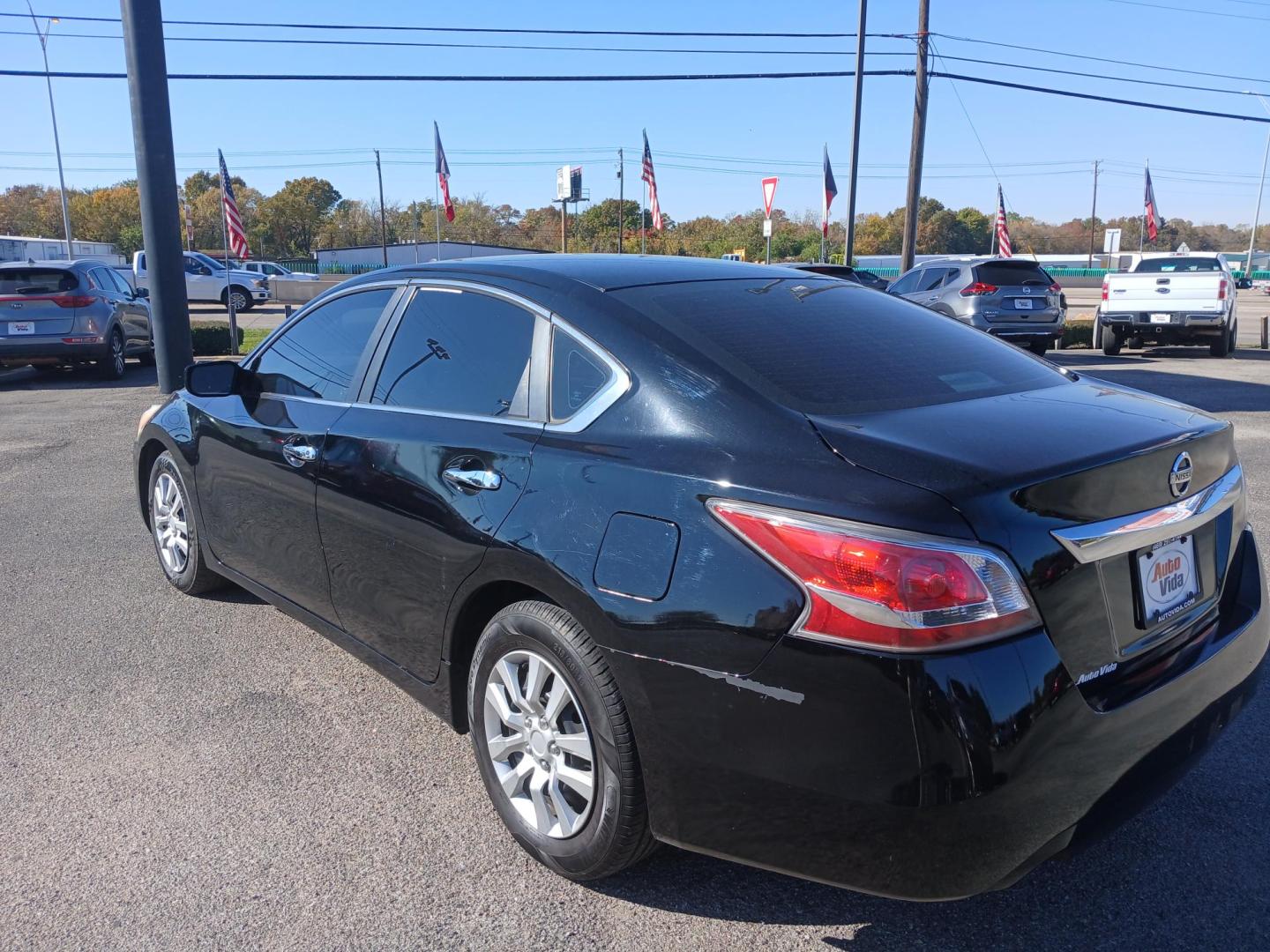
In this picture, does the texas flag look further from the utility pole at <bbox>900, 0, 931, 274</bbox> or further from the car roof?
the car roof

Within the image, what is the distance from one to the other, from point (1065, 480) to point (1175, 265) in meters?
17.9

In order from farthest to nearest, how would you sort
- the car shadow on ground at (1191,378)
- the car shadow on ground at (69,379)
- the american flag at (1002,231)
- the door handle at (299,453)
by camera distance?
the american flag at (1002,231) → the car shadow on ground at (69,379) → the car shadow on ground at (1191,378) → the door handle at (299,453)

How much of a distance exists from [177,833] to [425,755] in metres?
0.79

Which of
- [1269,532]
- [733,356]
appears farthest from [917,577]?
[1269,532]

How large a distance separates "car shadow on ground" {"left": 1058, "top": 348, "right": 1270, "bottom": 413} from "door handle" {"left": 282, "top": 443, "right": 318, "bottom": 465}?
774 cm

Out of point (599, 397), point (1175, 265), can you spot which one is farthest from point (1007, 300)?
point (599, 397)

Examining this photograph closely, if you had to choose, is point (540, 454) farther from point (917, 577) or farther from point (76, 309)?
point (76, 309)

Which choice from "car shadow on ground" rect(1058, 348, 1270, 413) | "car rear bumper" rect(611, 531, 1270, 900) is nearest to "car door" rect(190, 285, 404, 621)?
"car rear bumper" rect(611, 531, 1270, 900)

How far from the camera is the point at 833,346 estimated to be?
2.97 m

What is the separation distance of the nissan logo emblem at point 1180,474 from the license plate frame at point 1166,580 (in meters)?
0.12

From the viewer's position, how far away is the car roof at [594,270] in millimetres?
3150

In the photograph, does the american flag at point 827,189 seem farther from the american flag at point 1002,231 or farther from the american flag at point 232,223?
the american flag at point 232,223

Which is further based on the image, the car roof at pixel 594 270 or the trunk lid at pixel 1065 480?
the car roof at pixel 594 270

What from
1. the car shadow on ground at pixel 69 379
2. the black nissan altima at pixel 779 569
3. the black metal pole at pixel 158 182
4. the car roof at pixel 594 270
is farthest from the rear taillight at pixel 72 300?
the black nissan altima at pixel 779 569
